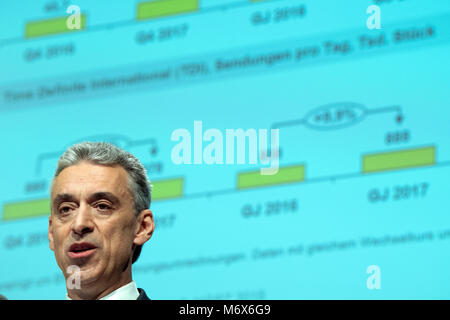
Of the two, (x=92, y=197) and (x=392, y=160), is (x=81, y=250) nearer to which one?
(x=92, y=197)

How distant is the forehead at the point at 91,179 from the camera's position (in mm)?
2318

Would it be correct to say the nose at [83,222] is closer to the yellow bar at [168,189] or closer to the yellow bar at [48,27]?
the yellow bar at [168,189]

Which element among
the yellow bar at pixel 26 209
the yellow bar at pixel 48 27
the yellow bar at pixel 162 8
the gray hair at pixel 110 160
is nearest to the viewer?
the gray hair at pixel 110 160

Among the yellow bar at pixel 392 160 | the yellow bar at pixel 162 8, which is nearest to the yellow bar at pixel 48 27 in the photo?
the yellow bar at pixel 162 8

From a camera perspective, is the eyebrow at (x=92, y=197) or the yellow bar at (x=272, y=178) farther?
the yellow bar at (x=272, y=178)

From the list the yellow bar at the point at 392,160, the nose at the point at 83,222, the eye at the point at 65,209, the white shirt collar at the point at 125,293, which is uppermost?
the yellow bar at the point at 392,160

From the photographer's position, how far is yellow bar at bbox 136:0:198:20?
399 centimetres

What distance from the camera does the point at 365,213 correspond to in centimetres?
344

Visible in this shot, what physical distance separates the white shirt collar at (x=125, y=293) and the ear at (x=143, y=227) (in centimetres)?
12

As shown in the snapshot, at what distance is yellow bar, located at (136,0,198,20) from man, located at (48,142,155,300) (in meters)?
1.73

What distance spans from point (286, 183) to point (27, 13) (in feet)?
4.93
